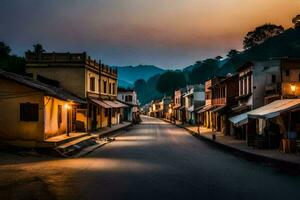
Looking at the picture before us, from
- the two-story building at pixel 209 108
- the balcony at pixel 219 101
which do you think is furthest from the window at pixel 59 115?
the two-story building at pixel 209 108

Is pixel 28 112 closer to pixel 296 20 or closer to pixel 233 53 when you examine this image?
pixel 296 20

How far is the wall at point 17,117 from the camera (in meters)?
27.5

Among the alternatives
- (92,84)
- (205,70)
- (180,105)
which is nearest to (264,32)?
(205,70)

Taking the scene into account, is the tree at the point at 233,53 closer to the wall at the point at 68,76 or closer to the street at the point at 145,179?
the wall at the point at 68,76

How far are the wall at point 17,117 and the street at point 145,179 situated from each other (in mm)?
5773

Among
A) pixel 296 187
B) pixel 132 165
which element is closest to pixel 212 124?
pixel 132 165

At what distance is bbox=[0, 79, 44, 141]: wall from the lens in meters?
27.5

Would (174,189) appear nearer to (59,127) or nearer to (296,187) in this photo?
(296,187)

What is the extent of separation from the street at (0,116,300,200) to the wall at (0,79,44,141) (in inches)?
227

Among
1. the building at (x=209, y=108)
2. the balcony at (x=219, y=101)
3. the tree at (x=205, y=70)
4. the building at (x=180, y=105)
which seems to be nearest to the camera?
the balcony at (x=219, y=101)

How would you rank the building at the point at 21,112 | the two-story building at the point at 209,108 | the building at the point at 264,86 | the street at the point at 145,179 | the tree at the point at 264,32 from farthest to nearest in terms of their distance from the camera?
the tree at the point at 264,32 → the two-story building at the point at 209,108 → the building at the point at 264,86 → the building at the point at 21,112 → the street at the point at 145,179

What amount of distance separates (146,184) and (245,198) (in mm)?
3761

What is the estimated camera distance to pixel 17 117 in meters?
27.7

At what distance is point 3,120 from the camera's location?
90.5 ft
